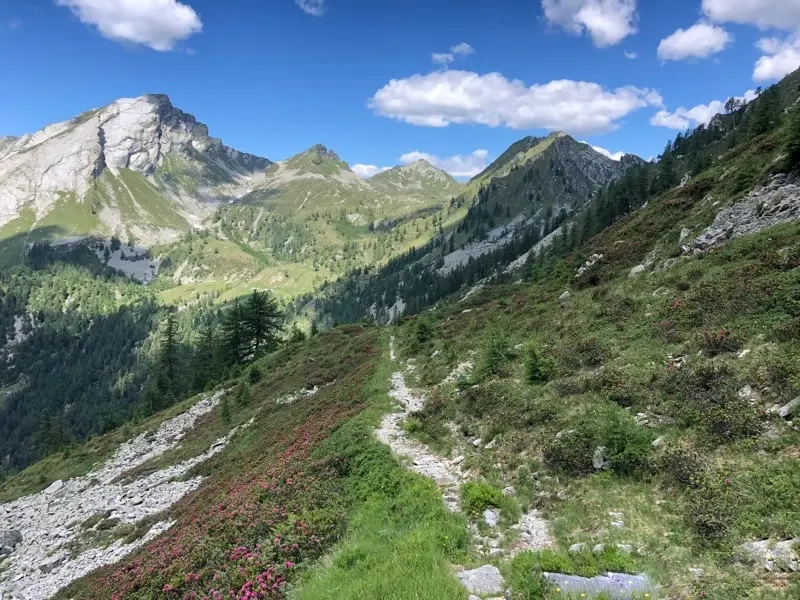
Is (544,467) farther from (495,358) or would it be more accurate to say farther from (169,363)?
(169,363)

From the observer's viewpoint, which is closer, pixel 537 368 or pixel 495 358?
pixel 537 368

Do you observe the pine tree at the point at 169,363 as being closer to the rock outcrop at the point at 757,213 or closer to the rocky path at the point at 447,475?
the rocky path at the point at 447,475

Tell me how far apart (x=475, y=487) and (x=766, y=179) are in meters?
30.9

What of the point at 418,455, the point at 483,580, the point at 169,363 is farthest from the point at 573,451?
the point at 169,363

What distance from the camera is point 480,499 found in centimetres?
1223

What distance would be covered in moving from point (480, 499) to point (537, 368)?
30.0ft

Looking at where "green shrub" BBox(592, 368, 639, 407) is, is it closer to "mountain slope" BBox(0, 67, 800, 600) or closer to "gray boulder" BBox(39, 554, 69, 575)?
"mountain slope" BBox(0, 67, 800, 600)

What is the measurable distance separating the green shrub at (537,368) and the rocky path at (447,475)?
18.5 ft

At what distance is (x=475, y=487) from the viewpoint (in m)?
12.7

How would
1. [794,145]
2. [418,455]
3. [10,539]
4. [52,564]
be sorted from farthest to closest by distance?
[10,539] < [794,145] < [52,564] < [418,455]

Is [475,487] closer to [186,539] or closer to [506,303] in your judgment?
[186,539]

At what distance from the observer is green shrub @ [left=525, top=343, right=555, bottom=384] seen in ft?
65.4

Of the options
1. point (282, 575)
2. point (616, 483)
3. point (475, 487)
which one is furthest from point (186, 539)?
point (616, 483)

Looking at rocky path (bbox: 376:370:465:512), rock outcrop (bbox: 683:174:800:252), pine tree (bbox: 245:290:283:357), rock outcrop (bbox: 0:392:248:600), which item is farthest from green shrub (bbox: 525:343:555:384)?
pine tree (bbox: 245:290:283:357)
